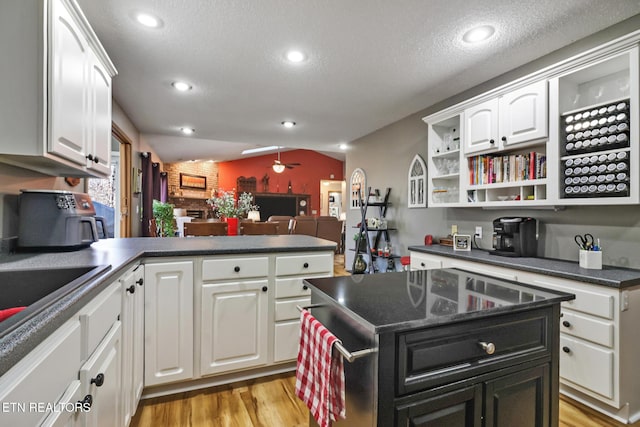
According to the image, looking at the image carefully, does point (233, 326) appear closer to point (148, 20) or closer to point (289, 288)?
point (289, 288)

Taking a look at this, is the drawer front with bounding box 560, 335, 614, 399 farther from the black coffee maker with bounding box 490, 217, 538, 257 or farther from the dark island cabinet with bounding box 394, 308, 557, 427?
the dark island cabinet with bounding box 394, 308, 557, 427

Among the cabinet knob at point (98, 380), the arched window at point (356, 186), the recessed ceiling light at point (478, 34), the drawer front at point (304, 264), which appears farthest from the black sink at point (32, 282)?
the arched window at point (356, 186)

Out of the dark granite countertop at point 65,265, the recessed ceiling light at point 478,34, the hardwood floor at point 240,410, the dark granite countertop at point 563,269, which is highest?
the recessed ceiling light at point 478,34

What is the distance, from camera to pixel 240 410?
180 centimetres

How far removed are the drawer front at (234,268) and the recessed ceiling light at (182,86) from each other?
1991 millimetres

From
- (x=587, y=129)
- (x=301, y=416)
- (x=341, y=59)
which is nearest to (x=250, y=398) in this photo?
(x=301, y=416)

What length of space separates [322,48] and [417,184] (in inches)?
77.2

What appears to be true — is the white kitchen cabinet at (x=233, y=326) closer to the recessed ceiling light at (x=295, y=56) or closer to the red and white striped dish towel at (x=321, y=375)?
the red and white striped dish towel at (x=321, y=375)

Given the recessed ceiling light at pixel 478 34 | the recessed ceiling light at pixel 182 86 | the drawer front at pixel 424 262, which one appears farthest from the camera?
the recessed ceiling light at pixel 182 86

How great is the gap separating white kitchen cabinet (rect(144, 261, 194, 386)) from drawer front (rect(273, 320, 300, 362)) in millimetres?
543

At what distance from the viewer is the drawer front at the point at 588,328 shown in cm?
166

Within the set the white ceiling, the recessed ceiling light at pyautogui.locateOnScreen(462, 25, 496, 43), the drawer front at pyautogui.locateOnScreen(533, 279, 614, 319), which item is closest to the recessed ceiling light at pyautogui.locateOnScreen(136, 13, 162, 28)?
the white ceiling

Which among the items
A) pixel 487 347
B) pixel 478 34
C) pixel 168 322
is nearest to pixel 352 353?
pixel 487 347

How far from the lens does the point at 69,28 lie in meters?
1.40
